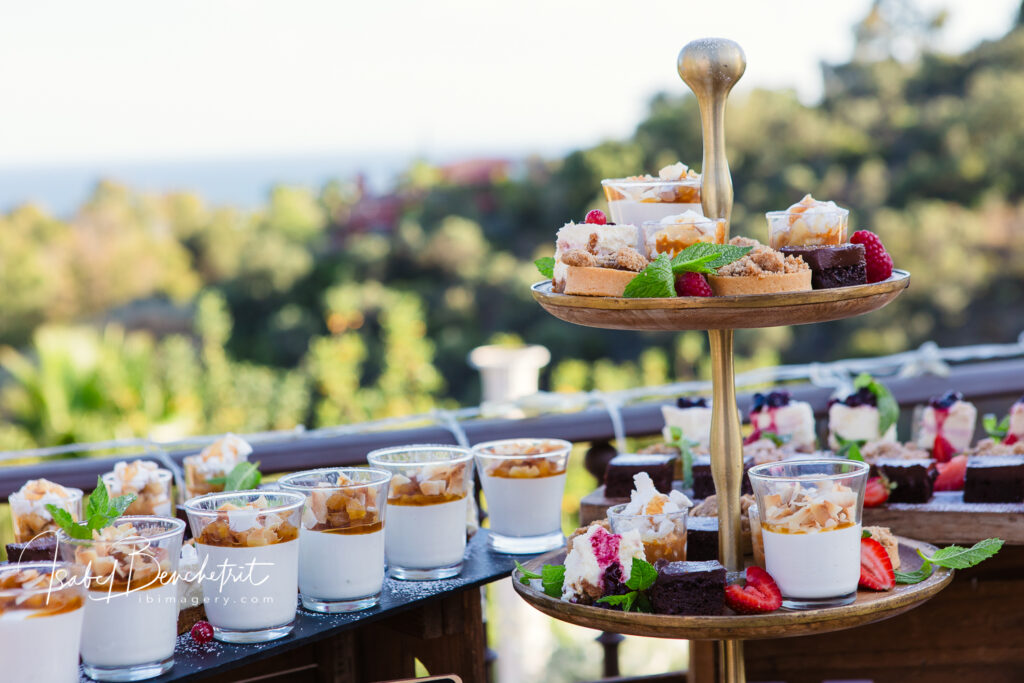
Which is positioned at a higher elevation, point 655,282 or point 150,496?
point 655,282

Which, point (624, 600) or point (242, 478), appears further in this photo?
point (242, 478)

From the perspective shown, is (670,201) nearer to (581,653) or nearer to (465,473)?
(465,473)

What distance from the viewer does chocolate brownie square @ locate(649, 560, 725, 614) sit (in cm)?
128

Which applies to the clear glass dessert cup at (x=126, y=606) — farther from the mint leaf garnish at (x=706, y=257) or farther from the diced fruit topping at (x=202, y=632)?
the mint leaf garnish at (x=706, y=257)

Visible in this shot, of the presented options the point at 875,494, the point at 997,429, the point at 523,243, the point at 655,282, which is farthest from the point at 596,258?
the point at 523,243

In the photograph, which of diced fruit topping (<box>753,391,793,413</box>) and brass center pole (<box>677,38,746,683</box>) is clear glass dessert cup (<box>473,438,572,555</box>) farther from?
diced fruit topping (<box>753,391,793,413</box>)

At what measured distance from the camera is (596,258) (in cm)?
129

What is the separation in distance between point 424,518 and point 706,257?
1.93 ft

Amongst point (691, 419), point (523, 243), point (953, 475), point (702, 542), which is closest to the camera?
point (702, 542)

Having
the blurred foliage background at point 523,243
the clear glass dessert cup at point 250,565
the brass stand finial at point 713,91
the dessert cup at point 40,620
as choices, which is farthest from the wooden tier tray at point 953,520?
the blurred foliage background at point 523,243

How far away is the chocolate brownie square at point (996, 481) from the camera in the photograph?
1692mm

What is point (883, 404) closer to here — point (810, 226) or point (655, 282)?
point (810, 226)

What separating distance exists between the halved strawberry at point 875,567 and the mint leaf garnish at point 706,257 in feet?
1.44

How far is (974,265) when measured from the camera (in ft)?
40.5
